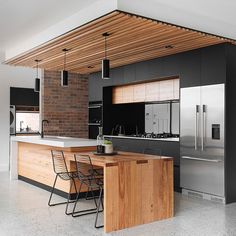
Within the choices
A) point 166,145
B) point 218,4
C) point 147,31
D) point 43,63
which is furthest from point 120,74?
point 218,4

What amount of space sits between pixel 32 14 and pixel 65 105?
4163 mm

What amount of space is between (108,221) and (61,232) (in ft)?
1.81

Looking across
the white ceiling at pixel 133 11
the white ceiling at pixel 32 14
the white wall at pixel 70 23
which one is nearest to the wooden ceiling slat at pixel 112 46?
the white ceiling at pixel 133 11

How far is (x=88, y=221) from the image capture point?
13.9ft

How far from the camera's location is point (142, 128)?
25.9 ft

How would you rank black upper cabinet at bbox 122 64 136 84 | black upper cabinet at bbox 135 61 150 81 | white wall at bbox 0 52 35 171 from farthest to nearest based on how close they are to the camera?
white wall at bbox 0 52 35 171 → black upper cabinet at bbox 122 64 136 84 → black upper cabinet at bbox 135 61 150 81

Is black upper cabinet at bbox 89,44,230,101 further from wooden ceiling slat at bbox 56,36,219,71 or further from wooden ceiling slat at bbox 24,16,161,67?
wooden ceiling slat at bbox 24,16,161,67

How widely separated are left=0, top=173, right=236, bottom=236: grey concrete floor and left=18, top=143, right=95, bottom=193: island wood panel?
45cm

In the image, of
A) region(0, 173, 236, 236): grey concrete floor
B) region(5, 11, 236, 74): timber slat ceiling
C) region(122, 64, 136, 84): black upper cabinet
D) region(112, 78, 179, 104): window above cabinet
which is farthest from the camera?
region(122, 64, 136, 84): black upper cabinet

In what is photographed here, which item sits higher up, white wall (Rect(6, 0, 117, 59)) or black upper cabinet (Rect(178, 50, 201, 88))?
white wall (Rect(6, 0, 117, 59))

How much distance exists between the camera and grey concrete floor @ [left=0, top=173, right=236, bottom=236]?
3807 mm

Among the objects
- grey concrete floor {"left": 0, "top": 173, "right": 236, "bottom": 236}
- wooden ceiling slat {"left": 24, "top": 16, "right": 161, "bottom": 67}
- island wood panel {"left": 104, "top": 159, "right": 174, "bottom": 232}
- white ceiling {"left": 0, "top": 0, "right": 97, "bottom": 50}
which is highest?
white ceiling {"left": 0, "top": 0, "right": 97, "bottom": 50}

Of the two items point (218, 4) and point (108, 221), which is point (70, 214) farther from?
point (218, 4)

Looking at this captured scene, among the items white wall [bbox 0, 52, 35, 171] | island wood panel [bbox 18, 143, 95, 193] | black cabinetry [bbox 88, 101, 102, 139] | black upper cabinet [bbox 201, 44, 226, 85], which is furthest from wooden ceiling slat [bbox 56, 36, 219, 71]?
white wall [bbox 0, 52, 35, 171]
